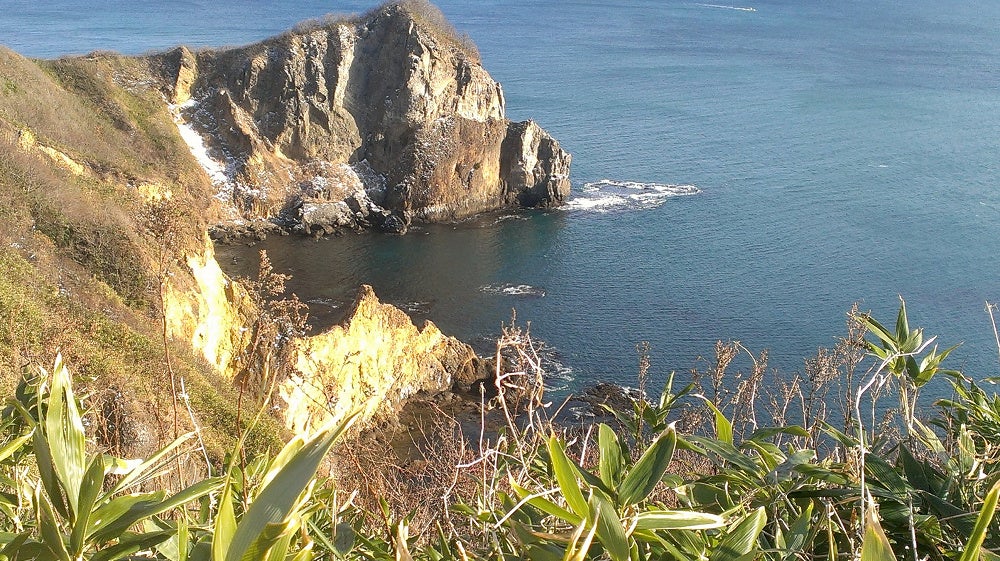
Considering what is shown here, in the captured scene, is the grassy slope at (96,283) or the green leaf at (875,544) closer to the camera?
the green leaf at (875,544)

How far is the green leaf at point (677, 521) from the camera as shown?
149 cm

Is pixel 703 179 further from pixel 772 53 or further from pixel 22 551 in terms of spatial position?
pixel 22 551

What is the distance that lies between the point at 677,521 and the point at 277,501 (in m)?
0.75

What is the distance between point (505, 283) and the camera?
40.3 meters

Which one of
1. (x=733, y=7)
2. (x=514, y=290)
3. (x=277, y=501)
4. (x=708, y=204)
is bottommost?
(x=514, y=290)

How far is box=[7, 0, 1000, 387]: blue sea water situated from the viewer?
35.6 meters

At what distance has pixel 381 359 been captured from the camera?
25.4m

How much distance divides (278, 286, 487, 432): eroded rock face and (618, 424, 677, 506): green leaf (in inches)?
695

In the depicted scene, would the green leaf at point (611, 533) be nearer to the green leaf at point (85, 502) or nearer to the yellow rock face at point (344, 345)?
the green leaf at point (85, 502)

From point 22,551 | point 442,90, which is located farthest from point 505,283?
point 22,551

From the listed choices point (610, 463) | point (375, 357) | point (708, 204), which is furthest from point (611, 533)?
point (708, 204)

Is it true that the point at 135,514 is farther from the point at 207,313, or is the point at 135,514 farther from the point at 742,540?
the point at 207,313

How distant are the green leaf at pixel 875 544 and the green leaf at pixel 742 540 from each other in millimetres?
414

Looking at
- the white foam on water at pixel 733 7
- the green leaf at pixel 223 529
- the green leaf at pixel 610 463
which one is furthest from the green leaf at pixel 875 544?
the white foam on water at pixel 733 7
